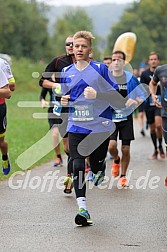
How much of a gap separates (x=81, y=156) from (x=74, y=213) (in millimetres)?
799

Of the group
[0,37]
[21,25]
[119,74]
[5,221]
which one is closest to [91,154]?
[5,221]

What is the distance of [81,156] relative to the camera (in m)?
7.57

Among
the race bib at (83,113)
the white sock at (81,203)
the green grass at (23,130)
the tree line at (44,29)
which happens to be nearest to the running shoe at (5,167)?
the green grass at (23,130)

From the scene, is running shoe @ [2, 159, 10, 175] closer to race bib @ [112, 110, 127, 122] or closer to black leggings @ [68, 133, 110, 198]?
race bib @ [112, 110, 127, 122]

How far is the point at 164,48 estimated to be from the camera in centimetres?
8875

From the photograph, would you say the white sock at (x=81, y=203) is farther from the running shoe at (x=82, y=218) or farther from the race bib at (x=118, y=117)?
the race bib at (x=118, y=117)

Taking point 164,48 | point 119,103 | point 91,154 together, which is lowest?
point 164,48

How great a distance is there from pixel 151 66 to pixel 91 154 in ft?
22.1

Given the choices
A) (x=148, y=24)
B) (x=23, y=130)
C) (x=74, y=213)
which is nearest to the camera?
(x=74, y=213)

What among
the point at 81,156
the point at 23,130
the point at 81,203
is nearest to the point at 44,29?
the point at 23,130

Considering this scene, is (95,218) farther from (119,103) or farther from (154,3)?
(154,3)

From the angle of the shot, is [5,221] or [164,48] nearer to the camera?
[5,221]

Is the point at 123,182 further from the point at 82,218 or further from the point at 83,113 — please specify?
the point at 82,218

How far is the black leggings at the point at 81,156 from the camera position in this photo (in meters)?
7.44
